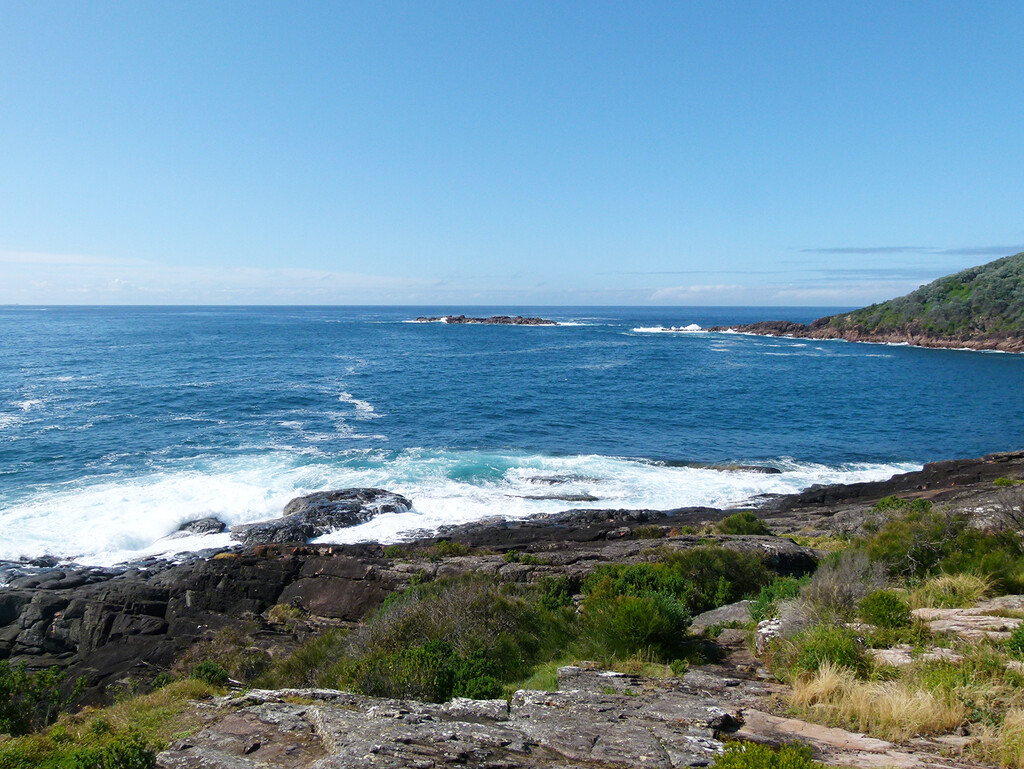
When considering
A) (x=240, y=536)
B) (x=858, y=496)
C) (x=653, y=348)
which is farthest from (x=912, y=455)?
(x=653, y=348)

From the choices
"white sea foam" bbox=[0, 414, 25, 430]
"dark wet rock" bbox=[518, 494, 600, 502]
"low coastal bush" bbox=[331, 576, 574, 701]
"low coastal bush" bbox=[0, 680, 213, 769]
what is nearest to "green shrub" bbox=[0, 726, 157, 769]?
Result: "low coastal bush" bbox=[0, 680, 213, 769]

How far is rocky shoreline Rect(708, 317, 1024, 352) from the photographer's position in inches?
3361

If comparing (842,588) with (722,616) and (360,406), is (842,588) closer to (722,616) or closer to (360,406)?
(722,616)

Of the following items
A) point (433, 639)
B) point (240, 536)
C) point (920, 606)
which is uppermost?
point (920, 606)

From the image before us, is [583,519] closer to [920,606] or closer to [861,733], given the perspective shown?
[920,606]

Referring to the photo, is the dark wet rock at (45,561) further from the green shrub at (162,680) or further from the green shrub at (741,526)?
the green shrub at (741,526)

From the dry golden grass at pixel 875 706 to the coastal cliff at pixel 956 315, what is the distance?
101m

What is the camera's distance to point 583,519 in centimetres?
2511

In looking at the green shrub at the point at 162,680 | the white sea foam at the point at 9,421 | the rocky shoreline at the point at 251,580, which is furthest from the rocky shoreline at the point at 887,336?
the white sea foam at the point at 9,421

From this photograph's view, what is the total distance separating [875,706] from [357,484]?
83.5 ft

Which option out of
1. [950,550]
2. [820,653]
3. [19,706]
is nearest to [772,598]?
[820,653]

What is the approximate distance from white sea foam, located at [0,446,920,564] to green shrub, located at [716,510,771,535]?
525 cm

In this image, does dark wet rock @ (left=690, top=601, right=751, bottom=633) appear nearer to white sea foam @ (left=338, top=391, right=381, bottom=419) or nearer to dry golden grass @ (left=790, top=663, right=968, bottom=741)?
dry golden grass @ (left=790, top=663, right=968, bottom=741)

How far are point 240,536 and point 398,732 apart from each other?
19585 millimetres
